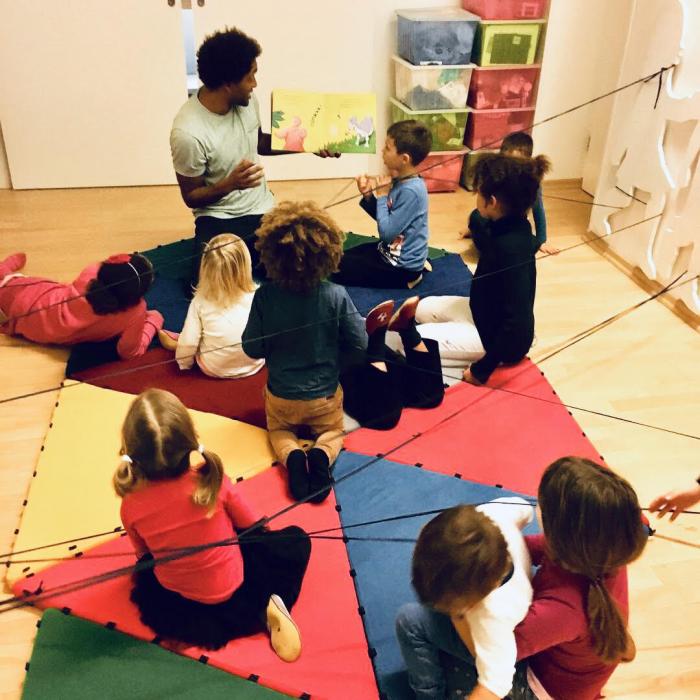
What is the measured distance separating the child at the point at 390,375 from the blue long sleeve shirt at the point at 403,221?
1.60 feet

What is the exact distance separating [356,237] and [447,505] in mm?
1697

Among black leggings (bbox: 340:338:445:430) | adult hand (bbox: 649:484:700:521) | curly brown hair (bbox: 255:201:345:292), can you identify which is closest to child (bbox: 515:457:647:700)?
adult hand (bbox: 649:484:700:521)

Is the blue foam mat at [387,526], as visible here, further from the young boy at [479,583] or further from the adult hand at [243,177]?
the adult hand at [243,177]

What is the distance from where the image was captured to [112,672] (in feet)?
4.68

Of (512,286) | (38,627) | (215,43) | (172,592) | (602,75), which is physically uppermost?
(215,43)

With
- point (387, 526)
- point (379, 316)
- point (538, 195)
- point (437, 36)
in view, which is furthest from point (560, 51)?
point (387, 526)

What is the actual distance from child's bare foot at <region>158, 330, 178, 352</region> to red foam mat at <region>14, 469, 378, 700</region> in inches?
31.2

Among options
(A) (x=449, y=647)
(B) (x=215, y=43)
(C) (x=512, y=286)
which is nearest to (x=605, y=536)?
(A) (x=449, y=647)

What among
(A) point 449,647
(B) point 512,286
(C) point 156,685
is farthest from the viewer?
(B) point 512,286

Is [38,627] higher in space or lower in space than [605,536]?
lower

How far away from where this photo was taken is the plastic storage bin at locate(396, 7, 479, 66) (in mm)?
3301

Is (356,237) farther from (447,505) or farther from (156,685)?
(156,685)

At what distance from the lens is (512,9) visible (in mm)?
3375

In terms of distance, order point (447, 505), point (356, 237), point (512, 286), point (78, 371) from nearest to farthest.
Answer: point (447, 505) < point (512, 286) < point (78, 371) < point (356, 237)
